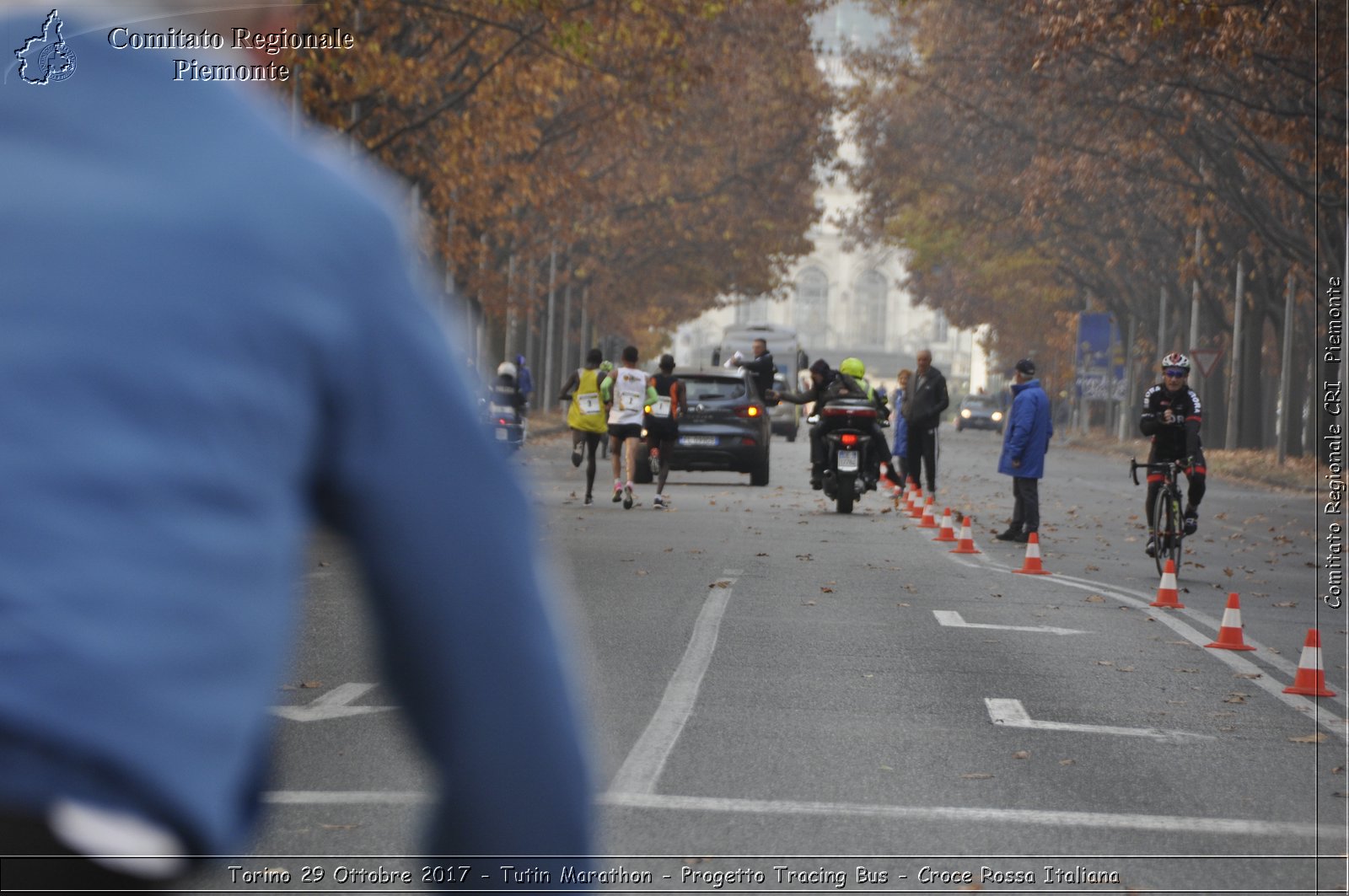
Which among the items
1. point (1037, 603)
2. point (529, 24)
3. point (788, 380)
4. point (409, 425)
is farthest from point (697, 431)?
point (788, 380)

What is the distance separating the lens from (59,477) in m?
1.11

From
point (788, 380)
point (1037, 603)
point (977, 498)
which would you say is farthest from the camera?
point (788, 380)

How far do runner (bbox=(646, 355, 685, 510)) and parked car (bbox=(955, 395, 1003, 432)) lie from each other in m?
60.9

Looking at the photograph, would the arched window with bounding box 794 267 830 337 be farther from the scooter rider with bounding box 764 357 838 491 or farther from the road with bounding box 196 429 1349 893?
the road with bounding box 196 429 1349 893

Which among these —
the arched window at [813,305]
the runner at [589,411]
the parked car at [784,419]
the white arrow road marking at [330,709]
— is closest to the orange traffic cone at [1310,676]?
the white arrow road marking at [330,709]

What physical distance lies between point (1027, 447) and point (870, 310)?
155 m

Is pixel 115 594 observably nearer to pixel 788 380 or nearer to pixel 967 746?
pixel 967 746

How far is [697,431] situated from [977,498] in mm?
4110

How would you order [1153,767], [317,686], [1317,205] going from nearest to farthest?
[1153,767]
[317,686]
[1317,205]

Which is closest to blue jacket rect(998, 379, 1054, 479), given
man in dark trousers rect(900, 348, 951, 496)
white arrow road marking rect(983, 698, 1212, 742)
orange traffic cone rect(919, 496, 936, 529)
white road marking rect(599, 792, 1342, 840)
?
orange traffic cone rect(919, 496, 936, 529)

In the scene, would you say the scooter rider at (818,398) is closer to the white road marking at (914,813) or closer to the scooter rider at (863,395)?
the scooter rider at (863,395)

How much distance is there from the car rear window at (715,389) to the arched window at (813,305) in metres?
143

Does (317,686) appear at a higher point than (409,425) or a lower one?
lower

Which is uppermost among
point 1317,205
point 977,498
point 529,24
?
point 529,24
